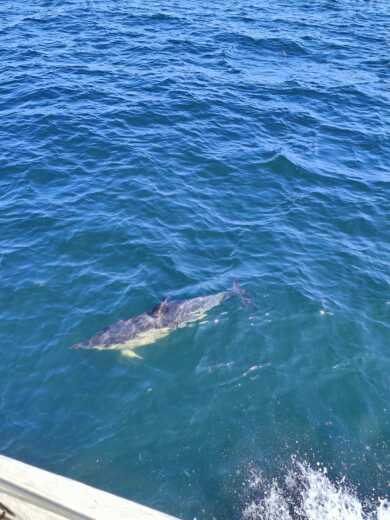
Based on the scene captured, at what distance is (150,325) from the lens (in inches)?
613

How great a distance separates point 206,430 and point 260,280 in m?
6.16

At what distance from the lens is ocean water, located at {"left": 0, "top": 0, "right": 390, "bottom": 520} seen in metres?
12.4

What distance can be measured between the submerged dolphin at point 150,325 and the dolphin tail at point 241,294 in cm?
72

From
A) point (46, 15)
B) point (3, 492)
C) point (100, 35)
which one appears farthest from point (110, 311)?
point (46, 15)

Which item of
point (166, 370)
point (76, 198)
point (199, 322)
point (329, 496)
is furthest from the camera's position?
point (76, 198)

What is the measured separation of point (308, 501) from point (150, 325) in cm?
667

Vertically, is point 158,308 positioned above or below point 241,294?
above

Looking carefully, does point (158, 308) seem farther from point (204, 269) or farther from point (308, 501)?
point (308, 501)

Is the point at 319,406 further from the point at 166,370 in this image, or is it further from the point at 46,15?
the point at 46,15

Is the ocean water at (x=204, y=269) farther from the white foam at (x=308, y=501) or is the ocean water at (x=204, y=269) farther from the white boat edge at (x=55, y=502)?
the white boat edge at (x=55, y=502)

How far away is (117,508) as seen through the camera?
8.22 meters

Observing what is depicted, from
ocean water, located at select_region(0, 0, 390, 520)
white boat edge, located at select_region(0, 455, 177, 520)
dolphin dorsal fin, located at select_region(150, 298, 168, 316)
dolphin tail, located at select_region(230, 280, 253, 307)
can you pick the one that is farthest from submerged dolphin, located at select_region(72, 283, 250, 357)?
white boat edge, located at select_region(0, 455, 177, 520)

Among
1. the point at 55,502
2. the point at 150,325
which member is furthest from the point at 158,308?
the point at 55,502

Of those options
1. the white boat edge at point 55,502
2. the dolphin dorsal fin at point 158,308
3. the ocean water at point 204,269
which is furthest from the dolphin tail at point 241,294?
the white boat edge at point 55,502
